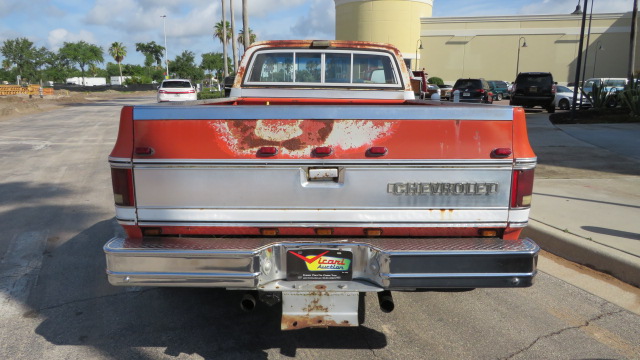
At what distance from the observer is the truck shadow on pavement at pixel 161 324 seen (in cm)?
327

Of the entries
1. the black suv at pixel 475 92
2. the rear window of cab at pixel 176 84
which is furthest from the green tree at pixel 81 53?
the black suv at pixel 475 92

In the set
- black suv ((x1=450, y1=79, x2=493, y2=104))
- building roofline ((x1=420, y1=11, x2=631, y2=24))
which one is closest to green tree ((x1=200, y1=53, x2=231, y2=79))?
building roofline ((x1=420, y1=11, x2=631, y2=24))

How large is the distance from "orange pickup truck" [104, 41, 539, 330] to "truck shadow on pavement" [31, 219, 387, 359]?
0.55m

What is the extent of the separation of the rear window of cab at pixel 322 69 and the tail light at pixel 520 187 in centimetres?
243

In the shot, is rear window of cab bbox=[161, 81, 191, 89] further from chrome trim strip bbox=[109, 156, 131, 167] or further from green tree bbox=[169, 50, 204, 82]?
green tree bbox=[169, 50, 204, 82]

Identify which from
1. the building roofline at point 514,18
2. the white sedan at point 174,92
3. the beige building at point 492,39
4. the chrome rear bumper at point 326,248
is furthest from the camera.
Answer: the beige building at point 492,39

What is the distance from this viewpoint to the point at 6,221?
6.11 m

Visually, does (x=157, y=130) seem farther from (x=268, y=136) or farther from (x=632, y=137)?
(x=632, y=137)

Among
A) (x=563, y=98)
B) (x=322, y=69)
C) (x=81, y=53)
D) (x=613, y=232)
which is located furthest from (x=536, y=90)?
(x=81, y=53)

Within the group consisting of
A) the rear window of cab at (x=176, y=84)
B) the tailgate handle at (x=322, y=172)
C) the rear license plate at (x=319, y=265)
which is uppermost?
the rear window of cab at (x=176, y=84)

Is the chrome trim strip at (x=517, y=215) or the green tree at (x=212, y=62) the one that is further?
the green tree at (x=212, y=62)

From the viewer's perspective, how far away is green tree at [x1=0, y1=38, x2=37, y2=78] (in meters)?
84.9

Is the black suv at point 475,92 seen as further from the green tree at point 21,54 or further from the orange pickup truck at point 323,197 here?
the green tree at point 21,54

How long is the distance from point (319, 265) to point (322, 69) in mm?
2874
